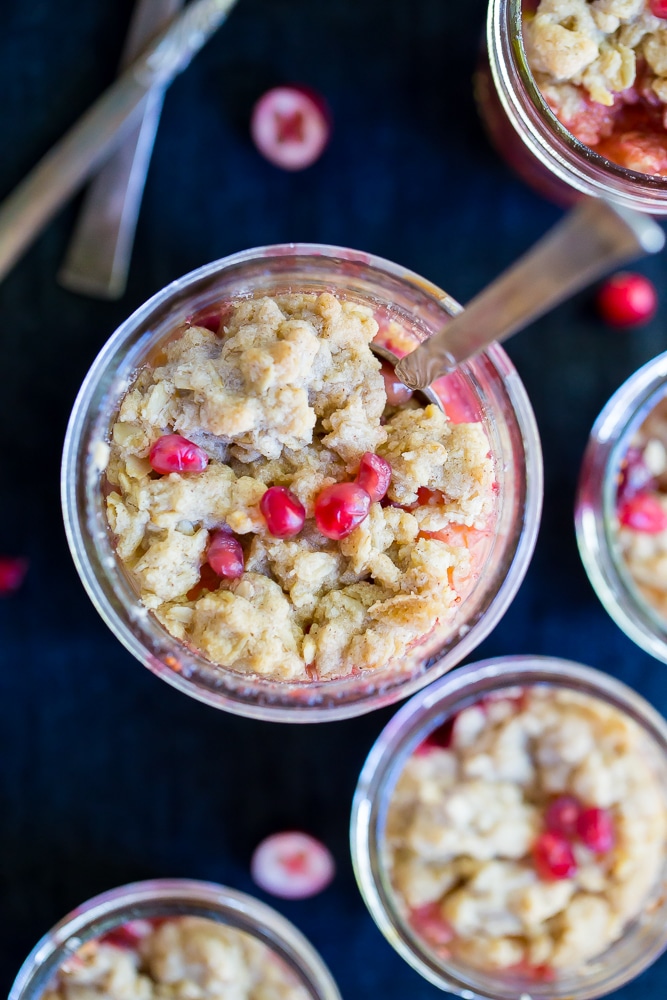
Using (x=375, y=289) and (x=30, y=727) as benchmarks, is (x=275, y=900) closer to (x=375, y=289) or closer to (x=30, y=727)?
(x=30, y=727)

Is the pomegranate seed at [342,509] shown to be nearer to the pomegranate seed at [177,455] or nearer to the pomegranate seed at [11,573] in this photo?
the pomegranate seed at [177,455]

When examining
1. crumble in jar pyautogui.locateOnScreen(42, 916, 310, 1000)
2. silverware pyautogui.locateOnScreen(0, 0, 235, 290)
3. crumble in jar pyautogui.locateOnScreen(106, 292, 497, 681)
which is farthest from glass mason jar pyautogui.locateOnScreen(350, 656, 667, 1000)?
silverware pyautogui.locateOnScreen(0, 0, 235, 290)

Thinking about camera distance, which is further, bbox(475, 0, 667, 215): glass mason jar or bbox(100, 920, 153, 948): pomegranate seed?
bbox(100, 920, 153, 948): pomegranate seed

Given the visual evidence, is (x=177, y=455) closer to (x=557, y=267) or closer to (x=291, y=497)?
(x=291, y=497)

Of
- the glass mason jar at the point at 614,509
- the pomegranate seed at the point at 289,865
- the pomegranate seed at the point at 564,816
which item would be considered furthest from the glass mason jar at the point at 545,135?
the pomegranate seed at the point at 289,865

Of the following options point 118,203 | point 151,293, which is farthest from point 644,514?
point 118,203

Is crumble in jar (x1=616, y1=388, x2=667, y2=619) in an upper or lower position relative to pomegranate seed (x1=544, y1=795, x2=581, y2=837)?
upper

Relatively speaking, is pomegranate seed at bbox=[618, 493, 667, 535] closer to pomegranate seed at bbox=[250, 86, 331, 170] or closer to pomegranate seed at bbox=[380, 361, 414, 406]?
pomegranate seed at bbox=[380, 361, 414, 406]
